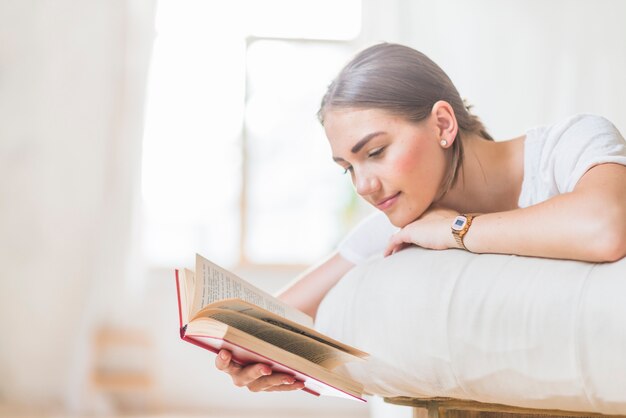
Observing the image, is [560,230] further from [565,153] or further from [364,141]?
[364,141]

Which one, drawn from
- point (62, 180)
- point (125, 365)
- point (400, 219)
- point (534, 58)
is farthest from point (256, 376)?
point (62, 180)

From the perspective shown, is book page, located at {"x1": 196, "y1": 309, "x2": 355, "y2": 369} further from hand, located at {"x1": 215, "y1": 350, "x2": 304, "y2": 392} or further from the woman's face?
the woman's face

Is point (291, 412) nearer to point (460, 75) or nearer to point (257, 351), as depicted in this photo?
point (460, 75)

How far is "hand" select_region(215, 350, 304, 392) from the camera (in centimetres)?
99

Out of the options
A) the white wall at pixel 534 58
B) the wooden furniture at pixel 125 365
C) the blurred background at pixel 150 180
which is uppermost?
the white wall at pixel 534 58

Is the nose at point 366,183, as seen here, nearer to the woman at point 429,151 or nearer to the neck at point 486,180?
the woman at point 429,151

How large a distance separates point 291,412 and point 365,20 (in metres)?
2.02

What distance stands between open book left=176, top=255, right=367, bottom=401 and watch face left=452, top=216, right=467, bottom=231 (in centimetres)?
21

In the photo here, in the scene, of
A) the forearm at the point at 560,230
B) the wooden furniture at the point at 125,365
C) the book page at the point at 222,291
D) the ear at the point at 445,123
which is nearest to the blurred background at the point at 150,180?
the wooden furniture at the point at 125,365

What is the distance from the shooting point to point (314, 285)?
1.52 meters

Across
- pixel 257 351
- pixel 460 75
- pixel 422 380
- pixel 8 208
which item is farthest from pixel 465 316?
pixel 8 208

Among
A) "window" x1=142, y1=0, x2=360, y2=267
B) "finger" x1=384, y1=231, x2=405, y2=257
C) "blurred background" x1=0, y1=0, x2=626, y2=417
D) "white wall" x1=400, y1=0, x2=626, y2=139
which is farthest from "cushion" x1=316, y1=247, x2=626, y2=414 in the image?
"window" x1=142, y1=0, x2=360, y2=267

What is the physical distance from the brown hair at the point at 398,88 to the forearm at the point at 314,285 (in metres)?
0.30

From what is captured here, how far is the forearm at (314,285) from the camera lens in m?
1.50
